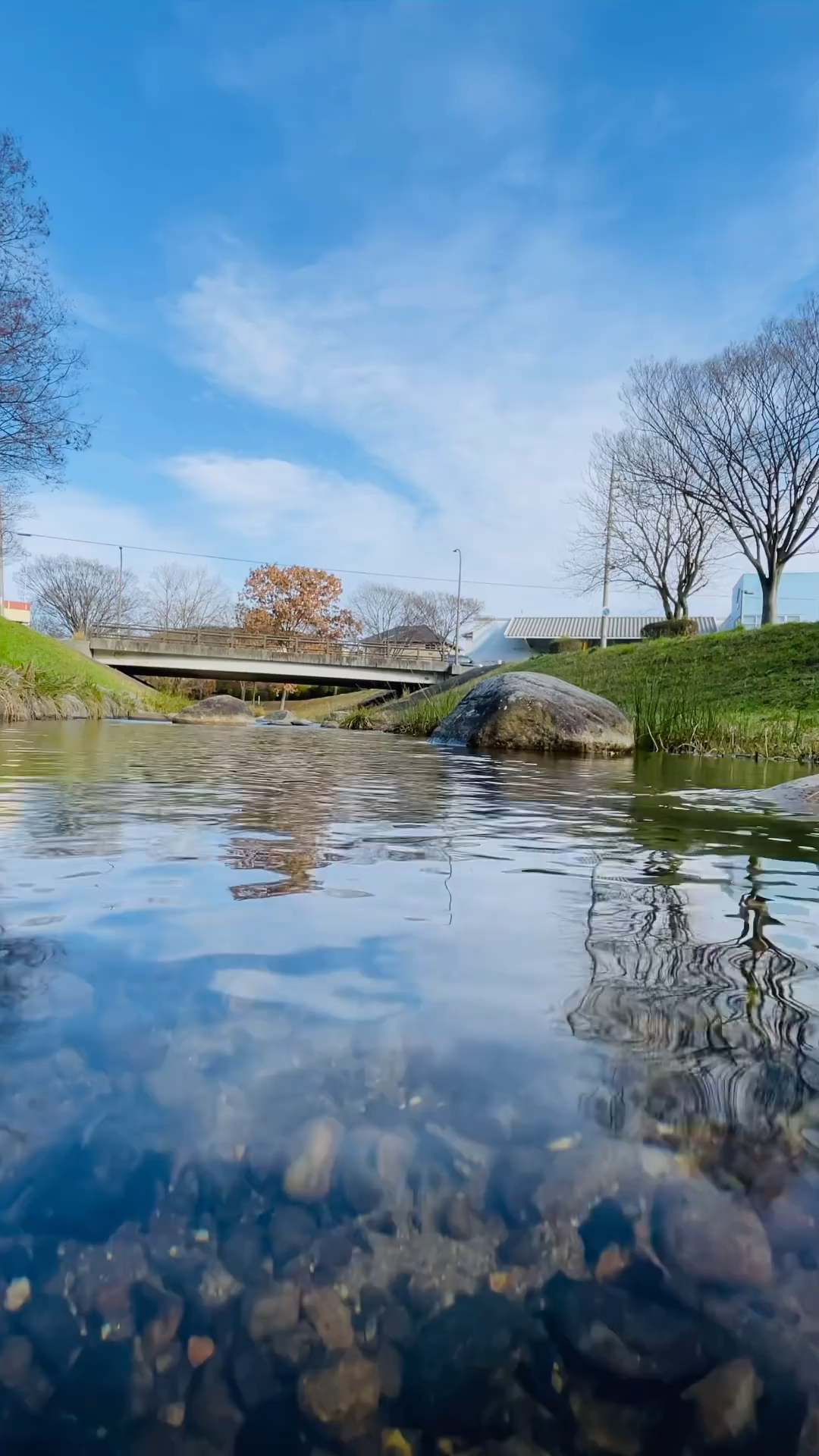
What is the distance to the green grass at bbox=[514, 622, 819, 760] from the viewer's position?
9203 millimetres

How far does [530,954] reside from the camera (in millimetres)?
1517

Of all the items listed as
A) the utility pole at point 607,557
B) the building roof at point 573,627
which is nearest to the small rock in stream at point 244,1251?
the utility pole at point 607,557

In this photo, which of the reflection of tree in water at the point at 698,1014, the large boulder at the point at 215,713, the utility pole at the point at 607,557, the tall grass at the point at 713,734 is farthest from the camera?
the utility pole at the point at 607,557

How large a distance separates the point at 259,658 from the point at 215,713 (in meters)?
16.0

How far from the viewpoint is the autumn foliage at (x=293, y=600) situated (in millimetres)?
55438

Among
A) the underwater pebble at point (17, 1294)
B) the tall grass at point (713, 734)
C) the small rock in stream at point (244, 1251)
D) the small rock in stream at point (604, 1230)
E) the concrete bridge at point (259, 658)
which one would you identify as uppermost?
the concrete bridge at point (259, 658)

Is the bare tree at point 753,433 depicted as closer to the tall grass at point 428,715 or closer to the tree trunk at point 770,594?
the tree trunk at point 770,594

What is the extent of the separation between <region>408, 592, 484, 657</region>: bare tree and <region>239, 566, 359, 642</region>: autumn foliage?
22.5 ft

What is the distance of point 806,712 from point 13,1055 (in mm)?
13510

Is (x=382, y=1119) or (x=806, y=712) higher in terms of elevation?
(x=806, y=712)

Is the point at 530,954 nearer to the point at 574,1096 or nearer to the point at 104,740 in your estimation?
the point at 574,1096

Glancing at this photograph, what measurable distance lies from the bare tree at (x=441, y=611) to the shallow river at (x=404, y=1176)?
185 ft

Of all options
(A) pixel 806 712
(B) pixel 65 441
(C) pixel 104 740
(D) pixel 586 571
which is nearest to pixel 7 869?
(C) pixel 104 740

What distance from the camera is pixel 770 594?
2708 cm
